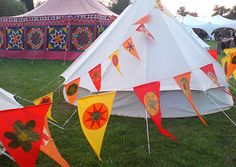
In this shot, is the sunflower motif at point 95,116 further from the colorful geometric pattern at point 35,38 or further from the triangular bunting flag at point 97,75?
the colorful geometric pattern at point 35,38

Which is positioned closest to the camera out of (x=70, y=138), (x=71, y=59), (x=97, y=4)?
(x=70, y=138)

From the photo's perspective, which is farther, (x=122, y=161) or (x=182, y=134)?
(x=182, y=134)

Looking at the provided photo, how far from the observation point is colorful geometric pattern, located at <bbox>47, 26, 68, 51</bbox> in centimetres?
1230

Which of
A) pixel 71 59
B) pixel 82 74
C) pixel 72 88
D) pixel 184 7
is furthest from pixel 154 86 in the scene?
pixel 184 7

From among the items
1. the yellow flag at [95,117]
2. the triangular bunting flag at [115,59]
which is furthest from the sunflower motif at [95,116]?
the triangular bunting flag at [115,59]

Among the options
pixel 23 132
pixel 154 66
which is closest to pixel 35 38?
pixel 154 66

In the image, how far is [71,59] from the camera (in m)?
12.2

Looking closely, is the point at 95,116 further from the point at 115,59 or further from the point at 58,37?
the point at 58,37

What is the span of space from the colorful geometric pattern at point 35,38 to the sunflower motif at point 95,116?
9.82m

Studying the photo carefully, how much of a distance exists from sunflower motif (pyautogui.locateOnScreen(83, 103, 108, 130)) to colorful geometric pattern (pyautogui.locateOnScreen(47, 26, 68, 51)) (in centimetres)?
936

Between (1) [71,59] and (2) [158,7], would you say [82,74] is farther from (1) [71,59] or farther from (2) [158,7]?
(1) [71,59]

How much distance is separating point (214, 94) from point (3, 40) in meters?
10.4

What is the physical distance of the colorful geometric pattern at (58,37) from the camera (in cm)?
1230

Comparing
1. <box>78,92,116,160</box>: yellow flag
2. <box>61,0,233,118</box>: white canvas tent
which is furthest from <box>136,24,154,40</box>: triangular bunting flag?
<box>78,92,116,160</box>: yellow flag
